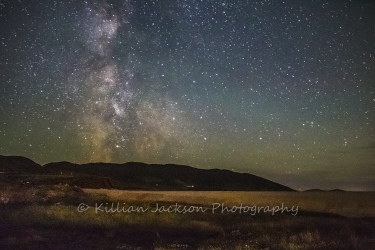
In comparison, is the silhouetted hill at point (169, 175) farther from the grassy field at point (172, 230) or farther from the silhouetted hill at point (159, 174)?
the grassy field at point (172, 230)

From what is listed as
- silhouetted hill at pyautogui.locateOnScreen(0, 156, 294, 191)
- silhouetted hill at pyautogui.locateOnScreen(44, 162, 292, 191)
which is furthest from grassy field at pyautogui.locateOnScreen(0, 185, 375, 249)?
silhouetted hill at pyautogui.locateOnScreen(44, 162, 292, 191)

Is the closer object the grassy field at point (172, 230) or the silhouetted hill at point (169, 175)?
the grassy field at point (172, 230)

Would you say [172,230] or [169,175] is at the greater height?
[169,175]

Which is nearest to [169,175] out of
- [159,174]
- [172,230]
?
[159,174]

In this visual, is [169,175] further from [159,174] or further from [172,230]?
[172,230]

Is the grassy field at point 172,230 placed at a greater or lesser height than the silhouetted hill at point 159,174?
lesser

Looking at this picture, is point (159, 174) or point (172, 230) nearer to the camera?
point (172, 230)

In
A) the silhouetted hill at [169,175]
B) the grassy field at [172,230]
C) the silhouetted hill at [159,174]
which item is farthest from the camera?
the silhouetted hill at [169,175]

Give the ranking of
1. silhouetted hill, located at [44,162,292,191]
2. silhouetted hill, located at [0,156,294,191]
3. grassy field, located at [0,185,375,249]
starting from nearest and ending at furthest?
grassy field, located at [0,185,375,249]
silhouetted hill, located at [0,156,294,191]
silhouetted hill, located at [44,162,292,191]

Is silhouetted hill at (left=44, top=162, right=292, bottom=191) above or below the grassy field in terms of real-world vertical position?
above

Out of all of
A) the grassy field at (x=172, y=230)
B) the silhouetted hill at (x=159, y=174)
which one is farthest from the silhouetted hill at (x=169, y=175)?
the grassy field at (x=172, y=230)

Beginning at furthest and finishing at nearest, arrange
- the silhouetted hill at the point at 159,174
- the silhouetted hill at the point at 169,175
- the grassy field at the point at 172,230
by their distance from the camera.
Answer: the silhouetted hill at the point at 169,175
the silhouetted hill at the point at 159,174
the grassy field at the point at 172,230

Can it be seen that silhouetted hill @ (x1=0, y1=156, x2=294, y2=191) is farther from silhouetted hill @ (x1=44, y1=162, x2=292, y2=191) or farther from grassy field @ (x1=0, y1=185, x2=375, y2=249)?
grassy field @ (x1=0, y1=185, x2=375, y2=249)

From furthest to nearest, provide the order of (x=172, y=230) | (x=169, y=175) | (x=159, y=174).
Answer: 1. (x=159, y=174)
2. (x=169, y=175)
3. (x=172, y=230)
